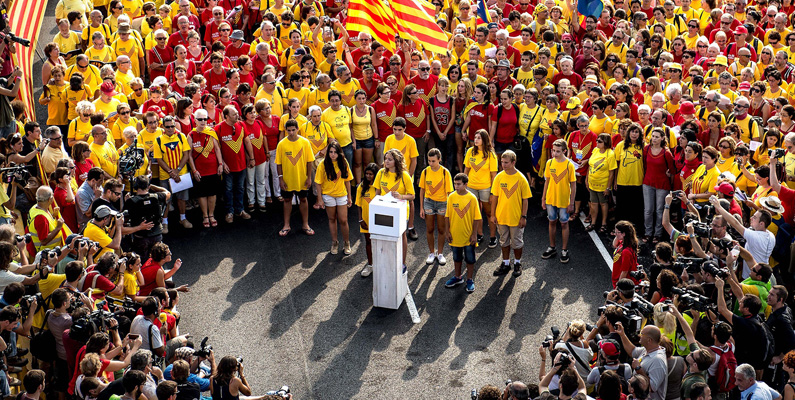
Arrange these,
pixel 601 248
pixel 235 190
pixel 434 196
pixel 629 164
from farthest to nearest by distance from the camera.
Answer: pixel 235 190, pixel 629 164, pixel 601 248, pixel 434 196

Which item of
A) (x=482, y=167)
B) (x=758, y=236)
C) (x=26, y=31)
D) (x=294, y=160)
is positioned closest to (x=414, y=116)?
(x=482, y=167)

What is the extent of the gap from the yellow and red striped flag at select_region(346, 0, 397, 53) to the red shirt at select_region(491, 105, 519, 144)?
7.01ft

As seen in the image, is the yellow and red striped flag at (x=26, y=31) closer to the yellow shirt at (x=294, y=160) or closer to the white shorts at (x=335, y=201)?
the yellow shirt at (x=294, y=160)

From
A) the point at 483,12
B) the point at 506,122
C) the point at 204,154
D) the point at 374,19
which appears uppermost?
the point at 374,19

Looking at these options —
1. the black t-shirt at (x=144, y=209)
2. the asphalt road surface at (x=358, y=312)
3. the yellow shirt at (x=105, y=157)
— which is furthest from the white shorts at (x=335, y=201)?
the yellow shirt at (x=105, y=157)

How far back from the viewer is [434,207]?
12.9m

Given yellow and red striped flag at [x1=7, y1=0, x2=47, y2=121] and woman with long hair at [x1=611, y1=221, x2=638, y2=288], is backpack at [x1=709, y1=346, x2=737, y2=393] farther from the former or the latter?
yellow and red striped flag at [x1=7, y1=0, x2=47, y2=121]

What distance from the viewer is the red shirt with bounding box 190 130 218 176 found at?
1384 cm

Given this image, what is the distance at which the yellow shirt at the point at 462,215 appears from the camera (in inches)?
477

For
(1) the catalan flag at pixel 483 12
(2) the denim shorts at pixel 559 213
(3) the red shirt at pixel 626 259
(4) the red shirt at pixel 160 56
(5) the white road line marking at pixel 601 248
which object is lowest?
(5) the white road line marking at pixel 601 248

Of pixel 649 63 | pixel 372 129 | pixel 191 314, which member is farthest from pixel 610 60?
pixel 191 314

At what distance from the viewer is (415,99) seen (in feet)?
49.6

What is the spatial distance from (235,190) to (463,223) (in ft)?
13.8

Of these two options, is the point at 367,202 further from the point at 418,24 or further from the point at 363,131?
the point at 418,24
